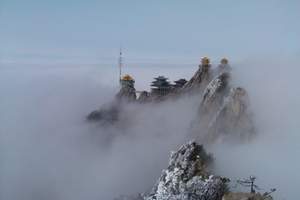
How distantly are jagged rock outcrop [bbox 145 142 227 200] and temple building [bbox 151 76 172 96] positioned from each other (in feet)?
164

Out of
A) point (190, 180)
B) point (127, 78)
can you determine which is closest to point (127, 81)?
point (127, 78)

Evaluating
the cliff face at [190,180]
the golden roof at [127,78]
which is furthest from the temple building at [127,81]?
the cliff face at [190,180]

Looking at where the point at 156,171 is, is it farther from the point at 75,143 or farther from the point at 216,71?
the point at 75,143

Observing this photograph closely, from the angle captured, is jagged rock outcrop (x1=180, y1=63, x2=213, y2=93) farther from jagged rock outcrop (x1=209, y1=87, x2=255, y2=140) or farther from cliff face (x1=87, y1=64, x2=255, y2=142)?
jagged rock outcrop (x1=209, y1=87, x2=255, y2=140)

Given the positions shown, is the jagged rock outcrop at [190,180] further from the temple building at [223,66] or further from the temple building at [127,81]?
the temple building at [127,81]

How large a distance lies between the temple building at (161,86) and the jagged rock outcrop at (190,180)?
5010 cm

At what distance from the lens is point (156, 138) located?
110 meters

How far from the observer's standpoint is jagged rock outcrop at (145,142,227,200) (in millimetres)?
59375

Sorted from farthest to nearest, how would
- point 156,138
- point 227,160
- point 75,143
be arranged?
point 75,143, point 156,138, point 227,160

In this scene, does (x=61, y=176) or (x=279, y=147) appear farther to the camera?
(x=61, y=176)

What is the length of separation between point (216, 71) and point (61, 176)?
4785 centimetres

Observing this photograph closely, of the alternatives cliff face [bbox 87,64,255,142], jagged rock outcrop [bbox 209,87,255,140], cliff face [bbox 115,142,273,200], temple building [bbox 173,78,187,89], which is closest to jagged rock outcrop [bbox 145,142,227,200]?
cliff face [bbox 115,142,273,200]

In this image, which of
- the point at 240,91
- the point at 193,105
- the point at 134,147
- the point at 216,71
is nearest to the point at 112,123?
the point at 134,147

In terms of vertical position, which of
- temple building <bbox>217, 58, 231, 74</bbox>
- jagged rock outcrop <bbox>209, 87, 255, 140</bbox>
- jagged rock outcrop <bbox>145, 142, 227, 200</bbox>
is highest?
temple building <bbox>217, 58, 231, 74</bbox>
